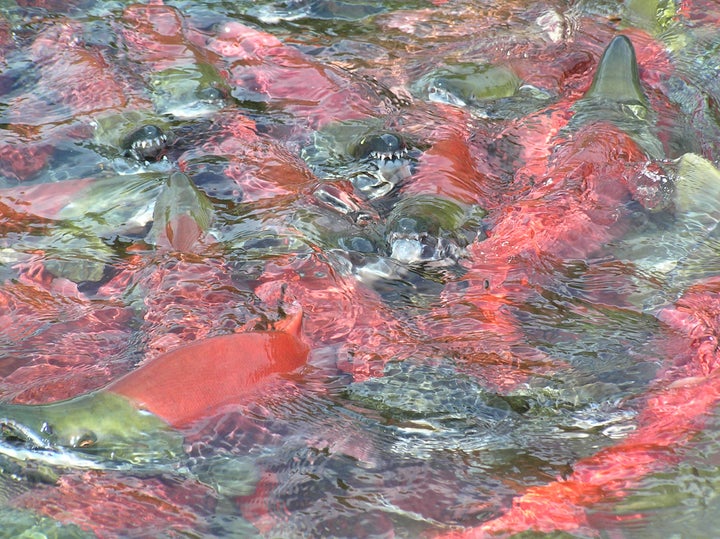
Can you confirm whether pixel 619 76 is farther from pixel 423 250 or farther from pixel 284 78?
pixel 284 78

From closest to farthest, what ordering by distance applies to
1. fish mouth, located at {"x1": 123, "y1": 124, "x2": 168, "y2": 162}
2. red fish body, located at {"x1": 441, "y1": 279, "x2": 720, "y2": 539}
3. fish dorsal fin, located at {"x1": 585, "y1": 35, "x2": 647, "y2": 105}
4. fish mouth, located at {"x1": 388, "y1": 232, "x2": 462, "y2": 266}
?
red fish body, located at {"x1": 441, "y1": 279, "x2": 720, "y2": 539} < fish mouth, located at {"x1": 388, "y1": 232, "x2": 462, "y2": 266} < fish mouth, located at {"x1": 123, "y1": 124, "x2": 168, "y2": 162} < fish dorsal fin, located at {"x1": 585, "y1": 35, "x2": 647, "y2": 105}

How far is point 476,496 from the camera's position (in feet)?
7.78

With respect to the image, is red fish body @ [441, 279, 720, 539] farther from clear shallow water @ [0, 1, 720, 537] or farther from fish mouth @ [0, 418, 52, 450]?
fish mouth @ [0, 418, 52, 450]

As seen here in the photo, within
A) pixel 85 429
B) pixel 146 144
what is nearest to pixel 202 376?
pixel 85 429

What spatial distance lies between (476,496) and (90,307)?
1.53 metres

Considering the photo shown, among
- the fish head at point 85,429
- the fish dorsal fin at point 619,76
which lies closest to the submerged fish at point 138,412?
the fish head at point 85,429

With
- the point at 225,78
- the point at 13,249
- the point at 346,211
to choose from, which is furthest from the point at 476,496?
the point at 225,78

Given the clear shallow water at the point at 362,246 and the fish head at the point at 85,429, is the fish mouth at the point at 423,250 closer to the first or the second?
the clear shallow water at the point at 362,246

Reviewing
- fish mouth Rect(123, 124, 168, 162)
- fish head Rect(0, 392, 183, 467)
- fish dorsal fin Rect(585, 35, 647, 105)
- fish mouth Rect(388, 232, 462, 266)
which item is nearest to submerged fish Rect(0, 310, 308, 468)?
fish head Rect(0, 392, 183, 467)

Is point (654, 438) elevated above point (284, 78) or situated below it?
below

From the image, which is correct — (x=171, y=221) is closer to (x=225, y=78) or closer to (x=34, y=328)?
(x=34, y=328)

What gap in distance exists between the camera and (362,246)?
3359mm

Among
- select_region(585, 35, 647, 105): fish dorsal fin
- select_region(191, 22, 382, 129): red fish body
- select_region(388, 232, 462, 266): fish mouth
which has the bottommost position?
select_region(388, 232, 462, 266): fish mouth

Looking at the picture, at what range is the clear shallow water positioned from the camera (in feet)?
7.88
